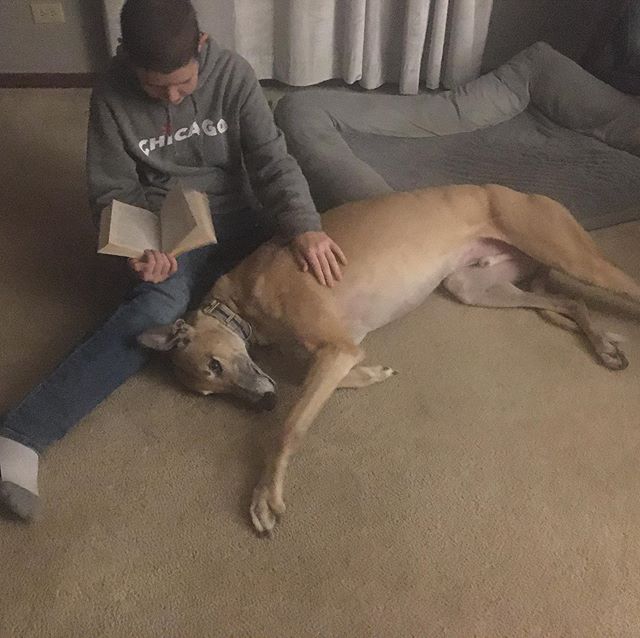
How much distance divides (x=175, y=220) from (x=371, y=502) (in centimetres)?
80

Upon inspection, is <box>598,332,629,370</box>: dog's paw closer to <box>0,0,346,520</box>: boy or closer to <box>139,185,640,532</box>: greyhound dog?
<box>139,185,640,532</box>: greyhound dog

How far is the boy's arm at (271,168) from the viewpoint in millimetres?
1948

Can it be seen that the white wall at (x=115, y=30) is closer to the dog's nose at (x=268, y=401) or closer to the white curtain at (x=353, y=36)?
the white curtain at (x=353, y=36)

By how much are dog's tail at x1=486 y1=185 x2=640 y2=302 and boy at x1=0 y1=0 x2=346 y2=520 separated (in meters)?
0.49

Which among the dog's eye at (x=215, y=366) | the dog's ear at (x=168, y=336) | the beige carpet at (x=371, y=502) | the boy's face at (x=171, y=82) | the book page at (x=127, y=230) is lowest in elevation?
the beige carpet at (x=371, y=502)

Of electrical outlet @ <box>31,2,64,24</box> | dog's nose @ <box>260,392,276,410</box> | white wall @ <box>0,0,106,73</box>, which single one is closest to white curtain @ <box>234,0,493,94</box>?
white wall @ <box>0,0,106,73</box>

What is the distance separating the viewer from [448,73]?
10.6 feet

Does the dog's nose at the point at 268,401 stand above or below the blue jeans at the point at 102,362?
below

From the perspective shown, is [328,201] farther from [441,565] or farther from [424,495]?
[441,565]

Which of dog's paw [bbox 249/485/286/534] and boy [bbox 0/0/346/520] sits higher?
boy [bbox 0/0/346/520]

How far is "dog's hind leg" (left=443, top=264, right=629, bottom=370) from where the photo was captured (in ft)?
6.96

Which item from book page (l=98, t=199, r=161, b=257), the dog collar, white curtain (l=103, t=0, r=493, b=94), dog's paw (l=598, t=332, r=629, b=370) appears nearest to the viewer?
book page (l=98, t=199, r=161, b=257)

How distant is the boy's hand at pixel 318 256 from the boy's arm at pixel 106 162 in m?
0.46

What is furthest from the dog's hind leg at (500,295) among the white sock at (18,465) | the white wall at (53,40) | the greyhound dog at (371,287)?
the white wall at (53,40)
